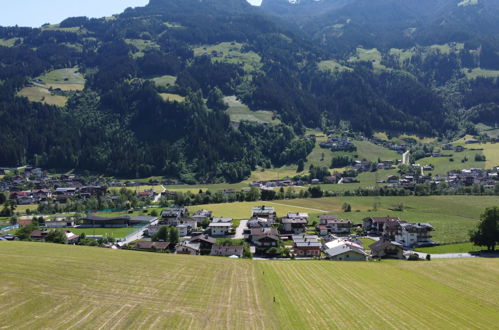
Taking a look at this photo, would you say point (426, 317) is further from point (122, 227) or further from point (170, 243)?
point (122, 227)

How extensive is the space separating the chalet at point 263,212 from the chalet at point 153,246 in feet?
100

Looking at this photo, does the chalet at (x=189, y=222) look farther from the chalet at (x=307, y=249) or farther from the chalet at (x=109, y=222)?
the chalet at (x=307, y=249)

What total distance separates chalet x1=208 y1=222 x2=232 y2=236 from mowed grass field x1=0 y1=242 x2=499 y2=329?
110ft

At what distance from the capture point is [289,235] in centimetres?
8125

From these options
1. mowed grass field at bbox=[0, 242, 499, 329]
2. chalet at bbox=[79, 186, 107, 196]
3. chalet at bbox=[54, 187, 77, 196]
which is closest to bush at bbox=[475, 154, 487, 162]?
chalet at bbox=[79, 186, 107, 196]

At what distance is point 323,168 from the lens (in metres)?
→ 163

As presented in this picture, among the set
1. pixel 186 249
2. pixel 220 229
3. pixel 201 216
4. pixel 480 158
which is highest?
pixel 480 158

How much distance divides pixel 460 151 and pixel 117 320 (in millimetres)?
187890

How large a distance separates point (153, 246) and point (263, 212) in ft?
115

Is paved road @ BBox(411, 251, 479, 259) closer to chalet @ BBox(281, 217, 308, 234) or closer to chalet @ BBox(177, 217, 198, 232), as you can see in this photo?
chalet @ BBox(281, 217, 308, 234)

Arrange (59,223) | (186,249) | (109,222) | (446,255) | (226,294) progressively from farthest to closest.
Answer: (109,222) → (59,223) → (186,249) → (446,255) → (226,294)

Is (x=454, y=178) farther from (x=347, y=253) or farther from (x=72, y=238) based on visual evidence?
(x=72, y=238)

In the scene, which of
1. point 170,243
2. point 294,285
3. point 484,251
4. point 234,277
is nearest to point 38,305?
point 234,277

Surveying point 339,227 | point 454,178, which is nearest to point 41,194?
point 339,227
